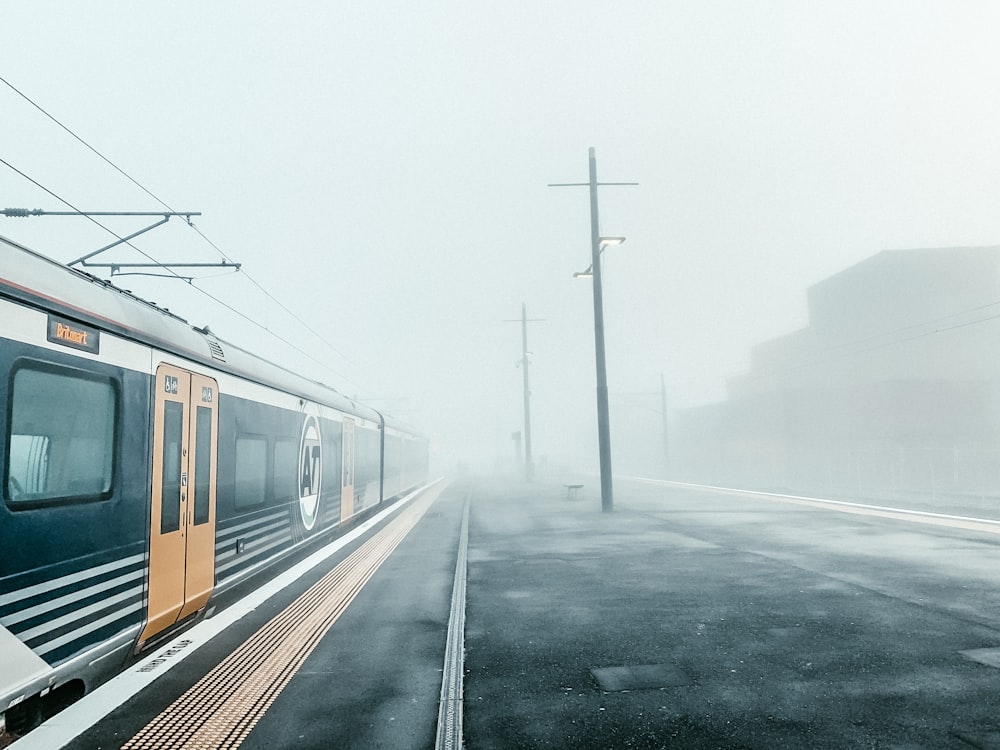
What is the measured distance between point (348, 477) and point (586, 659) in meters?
9.59

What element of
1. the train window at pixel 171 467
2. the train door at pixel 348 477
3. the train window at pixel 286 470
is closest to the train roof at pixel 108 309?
the train window at pixel 171 467

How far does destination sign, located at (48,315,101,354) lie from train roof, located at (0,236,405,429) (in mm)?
54

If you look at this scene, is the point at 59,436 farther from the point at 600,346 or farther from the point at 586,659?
the point at 600,346

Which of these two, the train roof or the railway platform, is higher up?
the train roof

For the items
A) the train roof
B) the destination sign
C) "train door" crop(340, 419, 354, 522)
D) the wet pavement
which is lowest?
the wet pavement

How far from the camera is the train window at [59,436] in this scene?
405cm

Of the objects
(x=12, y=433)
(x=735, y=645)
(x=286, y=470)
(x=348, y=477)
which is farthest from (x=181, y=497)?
(x=348, y=477)

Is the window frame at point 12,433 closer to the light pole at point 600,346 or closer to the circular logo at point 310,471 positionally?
the circular logo at point 310,471

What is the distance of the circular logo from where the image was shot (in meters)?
10.7

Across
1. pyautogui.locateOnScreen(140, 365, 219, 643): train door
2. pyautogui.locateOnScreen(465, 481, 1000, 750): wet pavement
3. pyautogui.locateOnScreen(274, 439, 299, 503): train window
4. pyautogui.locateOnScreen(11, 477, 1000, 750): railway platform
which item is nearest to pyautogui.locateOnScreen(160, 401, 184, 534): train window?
pyautogui.locateOnScreen(140, 365, 219, 643): train door

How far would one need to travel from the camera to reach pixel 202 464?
6605 mm

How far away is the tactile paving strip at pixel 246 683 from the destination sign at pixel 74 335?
2.54 metres

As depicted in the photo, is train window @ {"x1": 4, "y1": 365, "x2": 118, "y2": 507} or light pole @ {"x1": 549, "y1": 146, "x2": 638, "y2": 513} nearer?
train window @ {"x1": 4, "y1": 365, "x2": 118, "y2": 507}

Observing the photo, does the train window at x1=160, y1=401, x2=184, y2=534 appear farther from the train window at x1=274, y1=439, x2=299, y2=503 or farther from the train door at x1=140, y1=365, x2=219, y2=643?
the train window at x1=274, y1=439, x2=299, y2=503
